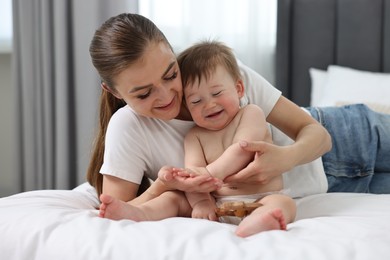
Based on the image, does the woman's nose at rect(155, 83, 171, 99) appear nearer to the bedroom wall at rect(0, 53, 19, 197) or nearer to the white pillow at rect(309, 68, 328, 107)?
the white pillow at rect(309, 68, 328, 107)

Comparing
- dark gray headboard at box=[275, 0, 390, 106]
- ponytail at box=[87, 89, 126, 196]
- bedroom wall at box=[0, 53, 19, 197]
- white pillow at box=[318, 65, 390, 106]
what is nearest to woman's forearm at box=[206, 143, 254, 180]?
ponytail at box=[87, 89, 126, 196]

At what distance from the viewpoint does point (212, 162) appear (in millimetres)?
1483

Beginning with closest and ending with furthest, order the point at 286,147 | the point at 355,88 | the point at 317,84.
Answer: the point at 286,147, the point at 355,88, the point at 317,84

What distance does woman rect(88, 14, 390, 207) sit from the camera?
1.41 m

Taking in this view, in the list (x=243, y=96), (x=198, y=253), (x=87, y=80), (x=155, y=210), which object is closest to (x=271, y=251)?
(x=198, y=253)

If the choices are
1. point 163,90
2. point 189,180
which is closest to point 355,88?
point 163,90

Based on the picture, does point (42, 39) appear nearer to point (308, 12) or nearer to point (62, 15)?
point (62, 15)

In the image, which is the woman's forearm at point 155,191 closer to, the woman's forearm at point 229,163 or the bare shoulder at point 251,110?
the woman's forearm at point 229,163

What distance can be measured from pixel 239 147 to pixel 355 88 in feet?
4.78

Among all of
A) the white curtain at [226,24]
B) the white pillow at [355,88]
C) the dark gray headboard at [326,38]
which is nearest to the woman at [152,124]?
the white pillow at [355,88]

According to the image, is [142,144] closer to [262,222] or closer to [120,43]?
[120,43]

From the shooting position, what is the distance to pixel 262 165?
4.61ft

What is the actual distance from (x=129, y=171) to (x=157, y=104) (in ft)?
0.71

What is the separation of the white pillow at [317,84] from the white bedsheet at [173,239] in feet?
5.21
